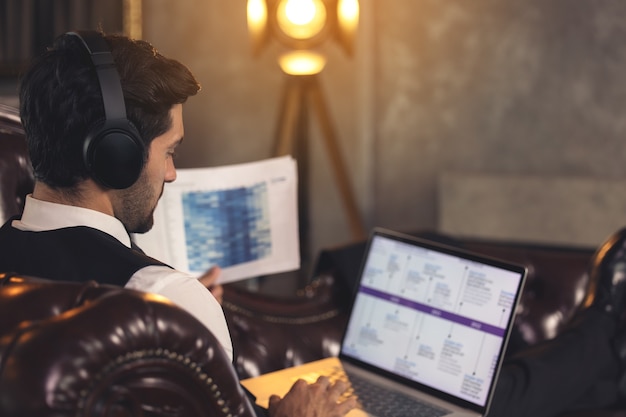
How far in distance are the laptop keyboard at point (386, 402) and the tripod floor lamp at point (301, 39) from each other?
1900 mm

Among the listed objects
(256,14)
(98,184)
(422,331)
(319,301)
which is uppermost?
(256,14)

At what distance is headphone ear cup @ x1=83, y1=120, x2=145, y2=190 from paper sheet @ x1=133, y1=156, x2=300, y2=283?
64 centimetres

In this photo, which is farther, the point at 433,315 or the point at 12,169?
the point at 12,169

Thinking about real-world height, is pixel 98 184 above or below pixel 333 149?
above

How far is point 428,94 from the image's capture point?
402 centimetres

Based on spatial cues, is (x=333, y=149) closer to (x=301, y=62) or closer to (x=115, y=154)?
(x=301, y=62)

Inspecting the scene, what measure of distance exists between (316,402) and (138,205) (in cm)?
35

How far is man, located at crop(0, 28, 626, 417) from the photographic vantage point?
1.08 metres

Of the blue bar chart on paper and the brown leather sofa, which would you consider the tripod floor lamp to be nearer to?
the brown leather sofa

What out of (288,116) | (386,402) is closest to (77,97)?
(386,402)

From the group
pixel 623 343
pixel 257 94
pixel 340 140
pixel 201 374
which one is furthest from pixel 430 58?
pixel 201 374

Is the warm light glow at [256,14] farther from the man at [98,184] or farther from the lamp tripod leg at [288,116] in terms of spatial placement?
the man at [98,184]

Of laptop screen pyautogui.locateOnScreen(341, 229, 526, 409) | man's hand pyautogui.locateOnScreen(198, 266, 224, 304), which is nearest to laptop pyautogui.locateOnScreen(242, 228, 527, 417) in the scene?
laptop screen pyautogui.locateOnScreen(341, 229, 526, 409)

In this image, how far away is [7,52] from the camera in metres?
3.91
